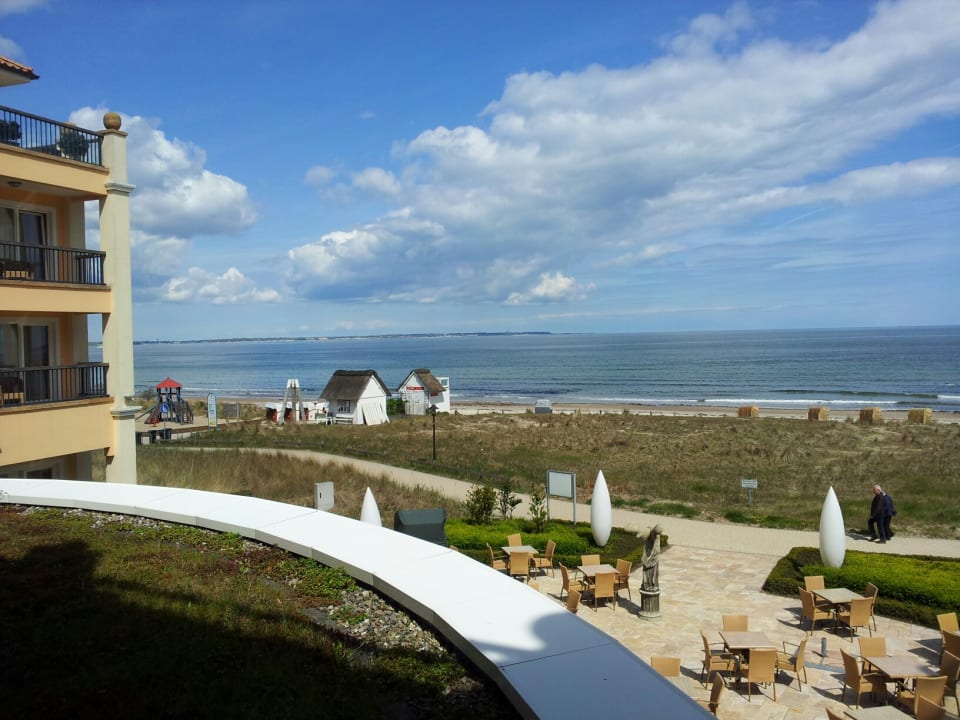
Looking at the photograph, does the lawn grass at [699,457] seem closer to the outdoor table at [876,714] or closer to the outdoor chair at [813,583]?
the outdoor chair at [813,583]

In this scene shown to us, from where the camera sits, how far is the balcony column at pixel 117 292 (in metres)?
15.3

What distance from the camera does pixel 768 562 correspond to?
1410 centimetres

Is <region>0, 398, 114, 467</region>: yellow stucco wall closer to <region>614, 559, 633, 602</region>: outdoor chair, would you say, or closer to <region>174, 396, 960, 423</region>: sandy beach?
<region>614, 559, 633, 602</region>: outdoor chair

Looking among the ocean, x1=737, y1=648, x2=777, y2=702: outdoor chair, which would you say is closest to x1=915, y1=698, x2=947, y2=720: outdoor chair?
x1=737, y1=648, x2=777, y2=702: outdoor chair

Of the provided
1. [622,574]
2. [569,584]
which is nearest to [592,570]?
[622,574]

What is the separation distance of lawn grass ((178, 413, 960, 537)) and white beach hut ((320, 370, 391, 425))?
3792mm

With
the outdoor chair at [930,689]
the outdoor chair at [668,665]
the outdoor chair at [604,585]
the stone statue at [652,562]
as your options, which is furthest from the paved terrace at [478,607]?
the outdoor chair at [604,585]

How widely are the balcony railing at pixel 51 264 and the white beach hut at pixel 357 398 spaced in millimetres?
30580

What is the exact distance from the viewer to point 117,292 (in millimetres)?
15531

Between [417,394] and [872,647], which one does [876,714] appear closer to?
[872,647]

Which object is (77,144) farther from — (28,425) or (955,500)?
(955,500)

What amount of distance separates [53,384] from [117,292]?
2.36 m

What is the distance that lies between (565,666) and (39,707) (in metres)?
3.12

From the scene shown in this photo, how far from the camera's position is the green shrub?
433 inches
